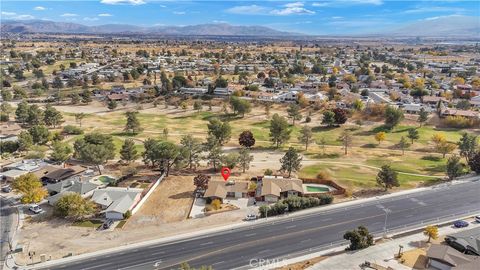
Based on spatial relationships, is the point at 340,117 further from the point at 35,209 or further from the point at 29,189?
the point at 35,209

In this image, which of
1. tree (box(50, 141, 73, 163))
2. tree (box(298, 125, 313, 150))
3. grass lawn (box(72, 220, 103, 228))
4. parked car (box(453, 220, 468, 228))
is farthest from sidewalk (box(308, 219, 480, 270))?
tree (box(50, 141, 73, 163))

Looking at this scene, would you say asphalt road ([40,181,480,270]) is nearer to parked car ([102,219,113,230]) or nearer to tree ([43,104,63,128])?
parked car ([102,219,113,230])

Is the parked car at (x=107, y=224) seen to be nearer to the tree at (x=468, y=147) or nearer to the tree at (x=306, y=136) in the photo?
the tree at (x=306, y=136)

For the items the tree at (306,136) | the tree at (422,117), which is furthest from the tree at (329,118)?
the tree at (422,117)

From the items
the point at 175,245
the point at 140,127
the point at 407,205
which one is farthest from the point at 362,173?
the point at 140,127

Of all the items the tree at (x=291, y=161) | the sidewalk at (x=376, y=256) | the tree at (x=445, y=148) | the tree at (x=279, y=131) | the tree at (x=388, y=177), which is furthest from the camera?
the tree at (x=279, y=131)

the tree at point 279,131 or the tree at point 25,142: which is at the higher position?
the tree at point 279,131

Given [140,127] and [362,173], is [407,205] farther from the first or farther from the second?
[140,127]
